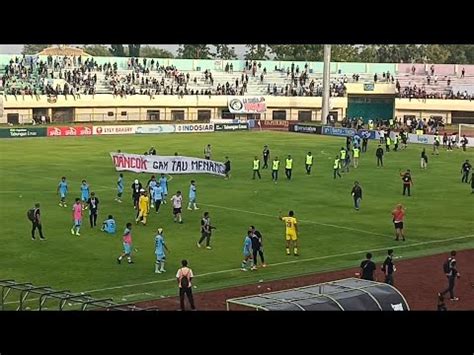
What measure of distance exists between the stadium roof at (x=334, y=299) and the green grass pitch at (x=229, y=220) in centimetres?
535

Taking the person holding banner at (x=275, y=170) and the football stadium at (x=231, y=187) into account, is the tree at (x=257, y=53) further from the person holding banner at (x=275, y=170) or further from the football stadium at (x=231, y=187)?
the person holding banner at (x=275, y=170)

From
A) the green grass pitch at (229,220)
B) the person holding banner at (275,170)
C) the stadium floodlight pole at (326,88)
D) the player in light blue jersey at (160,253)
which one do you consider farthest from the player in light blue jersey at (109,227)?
the stadium floodlight pole at (326,88)

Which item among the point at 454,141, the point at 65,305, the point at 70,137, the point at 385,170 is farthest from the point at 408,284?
the point at 70,137

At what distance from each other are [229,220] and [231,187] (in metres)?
7.44

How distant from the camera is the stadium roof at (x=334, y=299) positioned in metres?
14.8

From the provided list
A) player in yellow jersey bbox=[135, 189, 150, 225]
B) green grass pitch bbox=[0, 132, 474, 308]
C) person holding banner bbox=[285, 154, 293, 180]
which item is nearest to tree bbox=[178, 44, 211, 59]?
green grass pitch bbox=[0, 132, 474, 308]

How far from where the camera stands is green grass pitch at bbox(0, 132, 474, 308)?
2267cm

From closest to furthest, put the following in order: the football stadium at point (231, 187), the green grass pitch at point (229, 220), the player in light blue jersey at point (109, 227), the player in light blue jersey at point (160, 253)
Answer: the football stadium at point (231, 187), the player in light blue jersey at point (160, 253), the green grass pitch at point (229, 220), the player in light blue jersey at point (109, 227)

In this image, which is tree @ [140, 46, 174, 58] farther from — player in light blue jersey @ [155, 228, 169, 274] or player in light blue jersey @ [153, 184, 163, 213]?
player in light blue jersey @ [155, 228, 169, 274]

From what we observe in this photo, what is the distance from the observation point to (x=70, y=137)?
62188 millimetres

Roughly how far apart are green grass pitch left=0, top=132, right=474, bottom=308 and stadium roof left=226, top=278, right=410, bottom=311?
17.5 feet

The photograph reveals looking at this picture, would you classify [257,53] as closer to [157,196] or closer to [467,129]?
[467,129]
